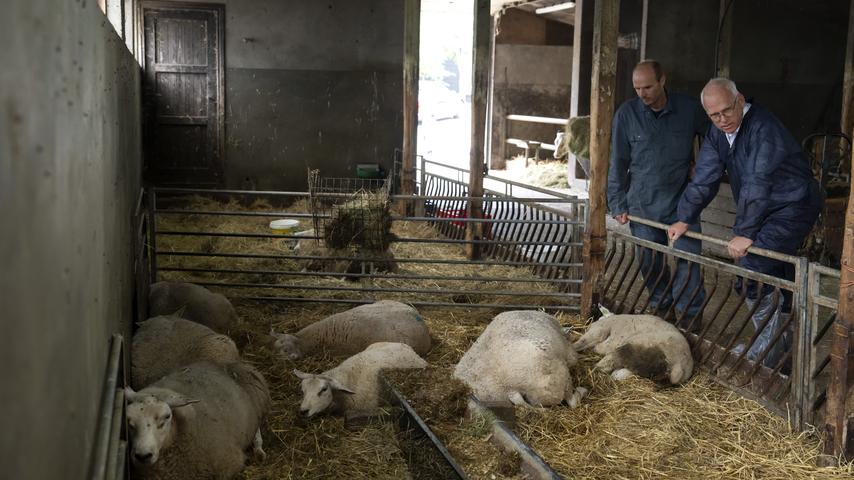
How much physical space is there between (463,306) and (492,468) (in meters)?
3.20

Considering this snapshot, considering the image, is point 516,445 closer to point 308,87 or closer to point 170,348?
point 170,348

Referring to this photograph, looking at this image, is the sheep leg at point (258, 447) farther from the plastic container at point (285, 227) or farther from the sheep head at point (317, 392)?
the plastic container at point (285, 227)

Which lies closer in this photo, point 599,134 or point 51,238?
point 51,238

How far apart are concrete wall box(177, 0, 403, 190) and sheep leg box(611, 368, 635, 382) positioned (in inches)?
396

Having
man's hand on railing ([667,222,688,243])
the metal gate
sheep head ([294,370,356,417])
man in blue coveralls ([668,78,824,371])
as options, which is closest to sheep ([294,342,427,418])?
sheep head ([294,370,356,417])

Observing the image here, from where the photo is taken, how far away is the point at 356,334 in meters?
6.17

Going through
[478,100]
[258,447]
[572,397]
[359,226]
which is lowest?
[258,447]

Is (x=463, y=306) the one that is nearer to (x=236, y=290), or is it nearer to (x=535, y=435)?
(x=236, y=290)

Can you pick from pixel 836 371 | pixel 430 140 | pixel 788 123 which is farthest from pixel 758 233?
pixel 430 140

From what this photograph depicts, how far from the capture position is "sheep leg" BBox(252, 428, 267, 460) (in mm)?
4473

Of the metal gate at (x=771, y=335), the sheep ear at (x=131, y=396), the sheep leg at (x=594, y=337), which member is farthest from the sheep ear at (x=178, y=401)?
the metal gate at (x=771, y=335)

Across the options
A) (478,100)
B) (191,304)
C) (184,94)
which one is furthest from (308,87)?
(191,304)

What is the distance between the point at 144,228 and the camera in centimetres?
713

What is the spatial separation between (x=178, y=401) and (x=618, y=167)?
425 centimetres
